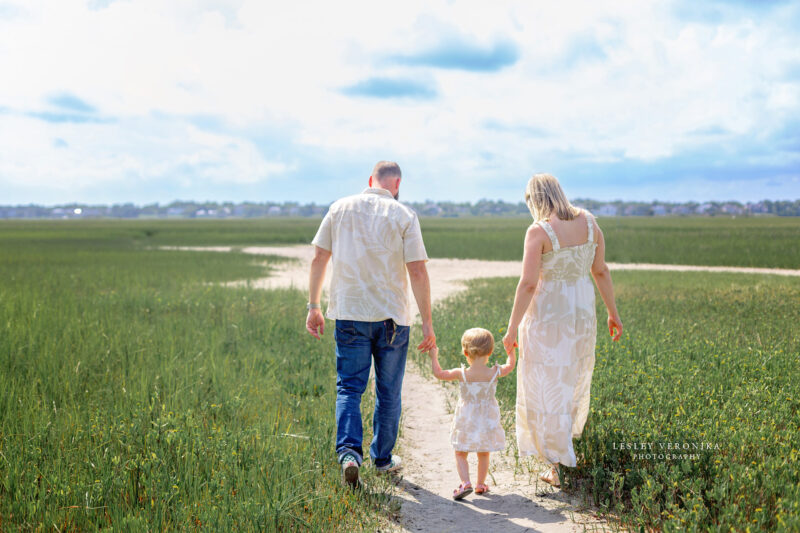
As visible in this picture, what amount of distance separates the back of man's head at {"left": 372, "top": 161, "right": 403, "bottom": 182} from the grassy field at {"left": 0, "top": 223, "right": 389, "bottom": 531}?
7.93 feet

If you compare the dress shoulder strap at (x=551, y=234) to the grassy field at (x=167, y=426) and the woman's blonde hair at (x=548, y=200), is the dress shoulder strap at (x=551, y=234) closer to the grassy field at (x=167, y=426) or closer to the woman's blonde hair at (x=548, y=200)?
the woman's blonde hair at (x=548, y=200)

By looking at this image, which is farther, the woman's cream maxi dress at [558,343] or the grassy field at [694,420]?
the woman's cream maxi dress at [558,343]

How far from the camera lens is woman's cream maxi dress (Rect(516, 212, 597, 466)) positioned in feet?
15.6

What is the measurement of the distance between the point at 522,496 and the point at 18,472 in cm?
399

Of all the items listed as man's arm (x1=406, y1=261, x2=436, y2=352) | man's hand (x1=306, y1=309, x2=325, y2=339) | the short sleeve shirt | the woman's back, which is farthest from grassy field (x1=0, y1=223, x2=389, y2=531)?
the woman's back

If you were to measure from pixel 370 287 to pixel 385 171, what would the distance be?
931mm

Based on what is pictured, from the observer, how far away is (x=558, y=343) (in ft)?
15.8

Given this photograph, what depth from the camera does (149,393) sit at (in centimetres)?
675

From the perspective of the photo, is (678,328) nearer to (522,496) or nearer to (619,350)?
(619,350)

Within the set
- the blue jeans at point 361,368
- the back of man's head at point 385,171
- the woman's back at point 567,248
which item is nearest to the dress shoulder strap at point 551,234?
the woman's back at point 567,248

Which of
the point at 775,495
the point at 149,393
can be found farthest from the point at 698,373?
the point at 149,393

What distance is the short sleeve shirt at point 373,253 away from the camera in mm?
4641

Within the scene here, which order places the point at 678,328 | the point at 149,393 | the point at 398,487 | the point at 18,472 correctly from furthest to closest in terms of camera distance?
the point at 678,328
the point at 149,393
the point at 398,487
the point at 18,472

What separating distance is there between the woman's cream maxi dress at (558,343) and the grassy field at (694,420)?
0.45m
